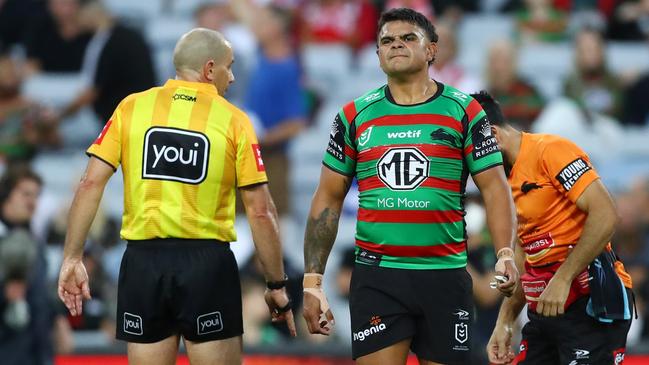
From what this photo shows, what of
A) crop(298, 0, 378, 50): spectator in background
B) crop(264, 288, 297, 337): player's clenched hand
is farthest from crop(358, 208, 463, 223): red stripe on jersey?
crop(298, 0, 378, 50): spectator in background

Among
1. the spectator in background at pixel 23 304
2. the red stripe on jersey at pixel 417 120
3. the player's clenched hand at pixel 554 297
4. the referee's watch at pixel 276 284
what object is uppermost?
the red stripe on jersey at pixel 417 120

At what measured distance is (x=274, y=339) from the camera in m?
12.1

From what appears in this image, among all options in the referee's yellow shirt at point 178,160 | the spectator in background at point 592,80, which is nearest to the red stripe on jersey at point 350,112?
the referee's yellow shirt at point 178,160

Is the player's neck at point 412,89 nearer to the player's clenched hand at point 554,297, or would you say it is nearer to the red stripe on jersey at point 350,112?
the red stripe on jersey at point 350,112

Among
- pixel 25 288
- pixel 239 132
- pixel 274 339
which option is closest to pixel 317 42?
pixel 274 339

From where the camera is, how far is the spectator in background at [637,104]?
1484 centimetres

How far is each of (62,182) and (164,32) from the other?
8.00ft

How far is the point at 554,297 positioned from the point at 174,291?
2.14m

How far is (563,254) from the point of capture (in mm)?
7559

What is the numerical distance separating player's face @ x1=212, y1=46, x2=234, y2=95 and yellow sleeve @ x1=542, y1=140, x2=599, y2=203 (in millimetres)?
1919

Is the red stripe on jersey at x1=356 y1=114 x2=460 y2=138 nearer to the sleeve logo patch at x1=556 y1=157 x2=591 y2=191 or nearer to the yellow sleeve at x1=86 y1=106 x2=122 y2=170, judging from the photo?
the sleeve logo patch at x1=556 y1=157 x2=591 y2=191

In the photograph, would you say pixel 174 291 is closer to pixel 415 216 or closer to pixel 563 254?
pixel 415 216

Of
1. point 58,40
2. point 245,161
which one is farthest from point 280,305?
point 58,40

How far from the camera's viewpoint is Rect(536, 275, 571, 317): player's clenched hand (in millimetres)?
7199
